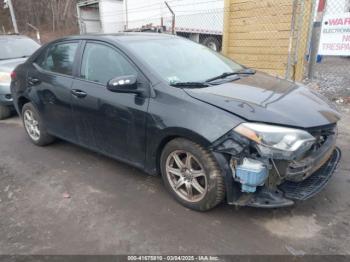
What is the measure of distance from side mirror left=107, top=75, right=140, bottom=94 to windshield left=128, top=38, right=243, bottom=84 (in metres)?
0.27

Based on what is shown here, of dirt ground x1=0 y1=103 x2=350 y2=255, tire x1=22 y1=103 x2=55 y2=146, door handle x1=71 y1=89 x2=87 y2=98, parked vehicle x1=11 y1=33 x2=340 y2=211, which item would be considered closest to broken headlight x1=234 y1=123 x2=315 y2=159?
parked vehicle x1=11 y1=33 x2=340 y2=211

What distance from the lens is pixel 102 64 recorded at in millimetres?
3736

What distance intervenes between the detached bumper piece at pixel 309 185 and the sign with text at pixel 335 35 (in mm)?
4267

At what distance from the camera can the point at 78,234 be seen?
2.93 metres

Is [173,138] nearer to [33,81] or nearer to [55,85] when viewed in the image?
[55,85]

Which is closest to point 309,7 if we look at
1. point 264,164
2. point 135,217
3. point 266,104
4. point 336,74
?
point 336,74

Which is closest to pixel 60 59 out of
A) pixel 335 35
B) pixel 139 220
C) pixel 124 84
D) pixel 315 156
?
pixel 124 84

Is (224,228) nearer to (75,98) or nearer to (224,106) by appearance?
(224,106)

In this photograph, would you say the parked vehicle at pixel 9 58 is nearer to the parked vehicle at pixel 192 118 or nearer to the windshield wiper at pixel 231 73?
the parked vehicle at pixel 192 118

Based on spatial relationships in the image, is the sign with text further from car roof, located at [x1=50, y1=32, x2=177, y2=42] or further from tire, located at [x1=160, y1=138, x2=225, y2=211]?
tire, located at [x1=160, y1=138, x2=225, y2=211]

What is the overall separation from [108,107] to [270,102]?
168 cm

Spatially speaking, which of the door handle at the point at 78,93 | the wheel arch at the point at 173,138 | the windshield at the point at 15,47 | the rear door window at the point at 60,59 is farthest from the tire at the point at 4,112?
the wheel arch at the point at 173,138

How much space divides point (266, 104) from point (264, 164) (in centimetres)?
56

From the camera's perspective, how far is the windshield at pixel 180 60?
3.41m
